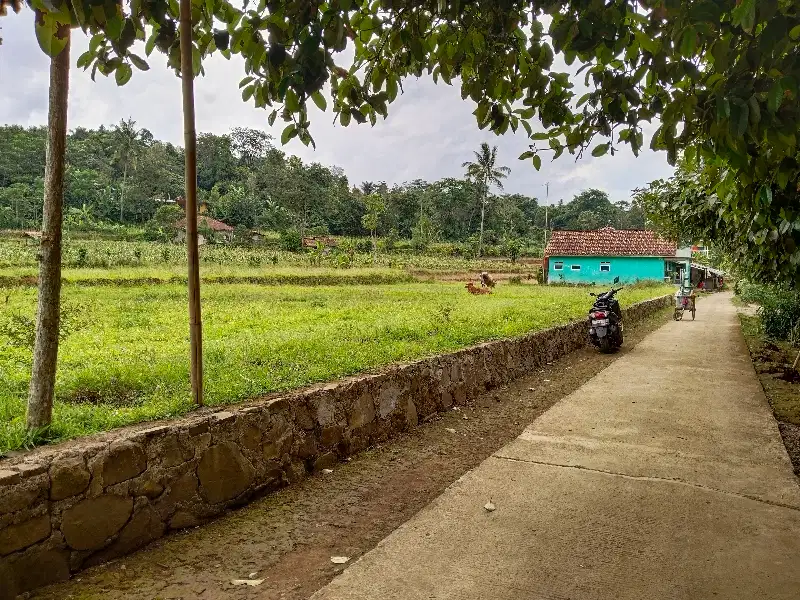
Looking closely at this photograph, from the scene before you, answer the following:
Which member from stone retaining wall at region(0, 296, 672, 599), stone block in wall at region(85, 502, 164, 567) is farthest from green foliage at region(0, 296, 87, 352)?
stone block in wall at region(85, 502, 164, 567)

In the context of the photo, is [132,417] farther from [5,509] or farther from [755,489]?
[755,489]

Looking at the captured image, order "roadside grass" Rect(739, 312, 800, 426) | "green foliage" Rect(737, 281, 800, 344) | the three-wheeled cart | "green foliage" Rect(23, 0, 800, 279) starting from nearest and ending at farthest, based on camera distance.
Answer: "green foliage" Rect(23, 0, 800, 279), "roadside grass" Rect(739, 312, 800, 426), "green foliage" Rect(737, 281, 800, 344), the three-wheeled cart

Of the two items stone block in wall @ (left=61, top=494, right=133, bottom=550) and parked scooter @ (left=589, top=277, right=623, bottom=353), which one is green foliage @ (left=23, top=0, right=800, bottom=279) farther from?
parked scooter @ (left=589, top=277, right=623, bottom=353)

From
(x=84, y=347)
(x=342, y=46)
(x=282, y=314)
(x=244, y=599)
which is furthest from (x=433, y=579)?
(x=282, y=314)

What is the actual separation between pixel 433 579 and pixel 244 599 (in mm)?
838

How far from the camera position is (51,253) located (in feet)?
10.3

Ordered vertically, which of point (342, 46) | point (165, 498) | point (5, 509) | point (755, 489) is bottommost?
point (755, 489)

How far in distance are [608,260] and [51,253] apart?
130 feet

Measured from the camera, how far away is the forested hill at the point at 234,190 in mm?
29781

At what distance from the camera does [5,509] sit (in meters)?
2.39

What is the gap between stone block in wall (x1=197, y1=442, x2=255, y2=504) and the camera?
3.33 metres

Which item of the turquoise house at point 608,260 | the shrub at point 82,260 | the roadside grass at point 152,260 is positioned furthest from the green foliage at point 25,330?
the turquoise house at point 608,260

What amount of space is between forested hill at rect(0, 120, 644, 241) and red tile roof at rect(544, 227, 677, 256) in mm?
15923

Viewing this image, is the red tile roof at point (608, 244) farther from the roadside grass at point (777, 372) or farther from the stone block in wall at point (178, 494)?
the stone block in wall at point (178, 494)
